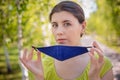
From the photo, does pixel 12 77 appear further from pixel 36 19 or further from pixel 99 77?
pixel 99 77

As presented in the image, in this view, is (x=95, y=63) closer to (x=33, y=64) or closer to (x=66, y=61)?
→ (x=66, y=61)

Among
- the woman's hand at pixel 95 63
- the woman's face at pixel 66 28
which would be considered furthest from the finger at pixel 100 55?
the woman's face at pixel 66 28

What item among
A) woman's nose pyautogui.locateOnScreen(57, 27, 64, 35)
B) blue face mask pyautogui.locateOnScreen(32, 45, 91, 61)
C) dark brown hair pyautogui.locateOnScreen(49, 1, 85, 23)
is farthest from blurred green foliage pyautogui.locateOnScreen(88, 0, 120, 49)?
blue face mask pyautogui.locateOnScreen(32, 45, 91, 61)

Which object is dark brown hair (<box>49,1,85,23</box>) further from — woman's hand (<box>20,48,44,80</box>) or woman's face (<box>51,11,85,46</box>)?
woman's hand (<box>20,48,44,80</box>)

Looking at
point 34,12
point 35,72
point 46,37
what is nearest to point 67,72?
point 35,72

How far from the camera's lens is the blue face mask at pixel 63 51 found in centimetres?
230

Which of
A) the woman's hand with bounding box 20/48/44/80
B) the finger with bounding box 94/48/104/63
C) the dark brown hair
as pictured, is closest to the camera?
the finger with bounding box 94/48/104/63

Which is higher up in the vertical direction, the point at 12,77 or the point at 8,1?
the point at 8,1

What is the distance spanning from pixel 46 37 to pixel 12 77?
6.65 m

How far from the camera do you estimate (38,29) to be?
13.1 metres

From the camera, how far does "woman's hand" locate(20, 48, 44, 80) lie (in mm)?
2422

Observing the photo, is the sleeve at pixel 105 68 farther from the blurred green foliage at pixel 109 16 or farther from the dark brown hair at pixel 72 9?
the blurred green foliage at pixel 109 16

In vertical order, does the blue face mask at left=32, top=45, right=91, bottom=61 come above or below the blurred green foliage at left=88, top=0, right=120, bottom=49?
below

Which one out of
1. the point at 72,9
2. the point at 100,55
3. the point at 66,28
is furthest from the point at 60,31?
the point at 100,55
